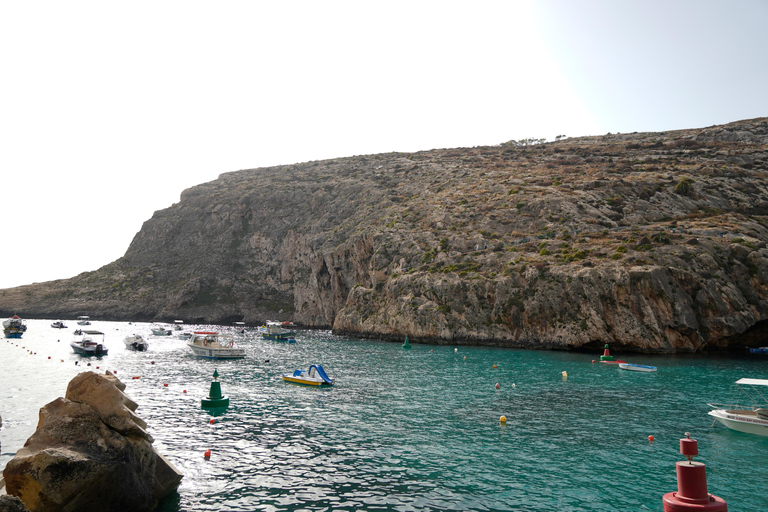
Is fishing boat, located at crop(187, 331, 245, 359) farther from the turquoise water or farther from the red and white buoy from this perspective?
the red and white buoy

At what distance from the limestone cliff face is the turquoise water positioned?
16901 mm

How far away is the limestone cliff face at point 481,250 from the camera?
6831cm

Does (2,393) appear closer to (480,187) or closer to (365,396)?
(365,396)

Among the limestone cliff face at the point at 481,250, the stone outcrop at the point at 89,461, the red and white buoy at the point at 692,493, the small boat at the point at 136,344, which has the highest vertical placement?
the limestone cliff face at the point at 481,250

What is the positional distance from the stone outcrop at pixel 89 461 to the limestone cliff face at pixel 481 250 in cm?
6435

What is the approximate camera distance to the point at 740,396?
3825 cm

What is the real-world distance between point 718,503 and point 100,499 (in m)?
17.3

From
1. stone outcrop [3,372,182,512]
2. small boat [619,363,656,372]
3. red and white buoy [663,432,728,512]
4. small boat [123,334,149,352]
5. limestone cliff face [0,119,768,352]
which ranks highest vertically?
limestone cliff face [0,119,768,352]

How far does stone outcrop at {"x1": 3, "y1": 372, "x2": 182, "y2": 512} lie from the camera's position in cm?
1402

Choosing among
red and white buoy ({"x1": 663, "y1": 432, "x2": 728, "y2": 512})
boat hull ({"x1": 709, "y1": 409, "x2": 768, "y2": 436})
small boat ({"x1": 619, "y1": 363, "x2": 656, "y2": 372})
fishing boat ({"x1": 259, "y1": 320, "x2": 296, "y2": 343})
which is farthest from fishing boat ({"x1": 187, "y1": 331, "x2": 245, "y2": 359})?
red and white buoy ({"x1": 663, "y1": 432, "x2": 728, "y2": 512})

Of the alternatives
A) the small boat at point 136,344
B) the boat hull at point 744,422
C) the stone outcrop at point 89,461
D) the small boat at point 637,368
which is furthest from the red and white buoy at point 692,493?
the small boat at point 136,344

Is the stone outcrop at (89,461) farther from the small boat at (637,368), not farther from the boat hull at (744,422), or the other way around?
the small boat at (637,368)

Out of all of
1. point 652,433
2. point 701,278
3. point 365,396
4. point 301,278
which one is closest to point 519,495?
point 652,433

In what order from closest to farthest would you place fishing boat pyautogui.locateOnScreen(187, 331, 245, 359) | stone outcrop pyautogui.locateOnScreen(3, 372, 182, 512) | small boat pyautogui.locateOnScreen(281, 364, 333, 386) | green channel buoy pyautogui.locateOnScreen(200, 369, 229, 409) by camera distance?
1. stone outcrop pyautogui.locateOnScreen(3, 372, 182, 512)
2. green channel buoy pyautogui.locateOnScreen(200, 369, 229, 409)
3. small boat pyautogui.locateOnScreen(281, 364, 333, 386)
4. fishing boat pyautogui.locateOnScreen(187, 331, 245, 359)
